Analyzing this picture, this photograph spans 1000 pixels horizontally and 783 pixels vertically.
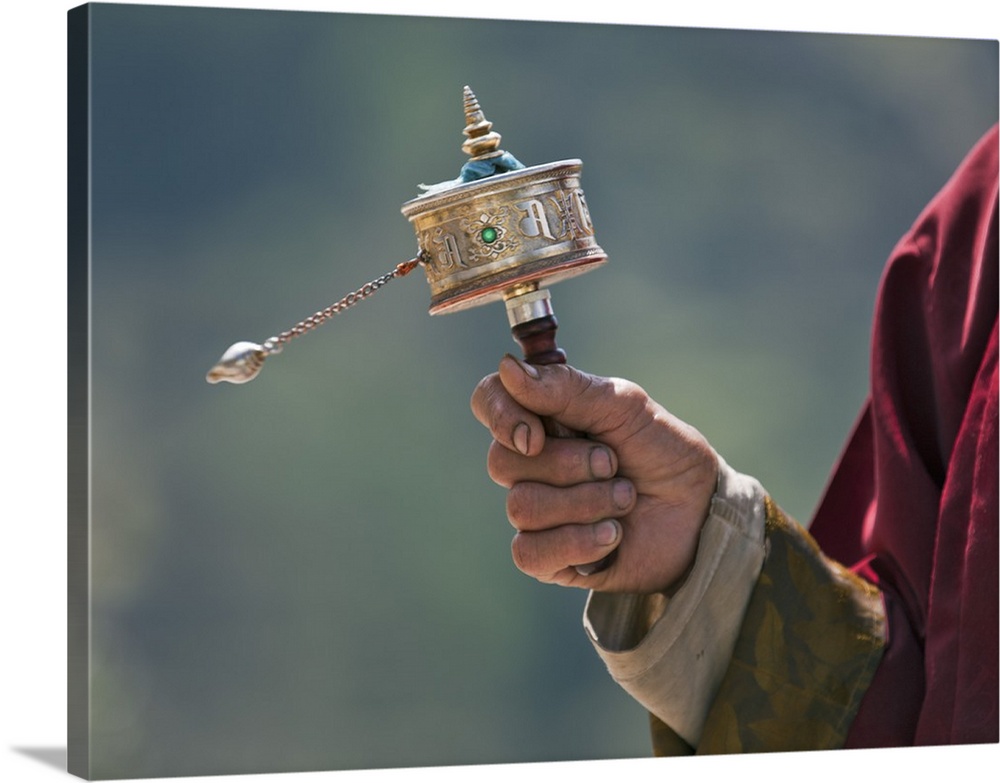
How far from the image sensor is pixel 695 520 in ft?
6.43

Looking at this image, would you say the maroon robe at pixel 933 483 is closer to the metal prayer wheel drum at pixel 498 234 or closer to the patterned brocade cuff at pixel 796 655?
the patterned brocade cuff at pixel 796 655

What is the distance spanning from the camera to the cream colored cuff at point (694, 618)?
1976 mm

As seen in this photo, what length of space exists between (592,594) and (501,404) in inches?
15.1

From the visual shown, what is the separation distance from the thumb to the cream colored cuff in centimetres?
23

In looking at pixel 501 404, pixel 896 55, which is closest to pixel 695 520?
pixel 501 404

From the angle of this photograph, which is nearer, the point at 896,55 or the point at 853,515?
the point at 853,515

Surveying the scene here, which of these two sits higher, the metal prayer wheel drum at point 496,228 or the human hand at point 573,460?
the metal prayer wheel drum at point 496,228

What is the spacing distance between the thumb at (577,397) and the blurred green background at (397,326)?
1.01 m

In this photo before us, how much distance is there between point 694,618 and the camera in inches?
78.8

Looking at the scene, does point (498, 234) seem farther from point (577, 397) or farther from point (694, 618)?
point (694, 618)

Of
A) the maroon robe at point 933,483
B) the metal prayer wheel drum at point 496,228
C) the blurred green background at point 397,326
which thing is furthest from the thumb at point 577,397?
the blurred green background at point 397,326

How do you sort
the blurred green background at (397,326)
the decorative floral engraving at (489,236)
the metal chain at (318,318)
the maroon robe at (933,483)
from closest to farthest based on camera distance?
the metal chain at (318,318), the decorative floral engraving at (489,236), the maroon robe at (933,483), the blurred green background at (397,326)

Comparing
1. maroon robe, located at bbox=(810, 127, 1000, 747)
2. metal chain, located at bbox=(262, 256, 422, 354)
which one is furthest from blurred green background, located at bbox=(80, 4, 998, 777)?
metal chain, located at bbox=(262, 256, 422, 354)

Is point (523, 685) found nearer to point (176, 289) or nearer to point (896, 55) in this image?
point (176, 289)
